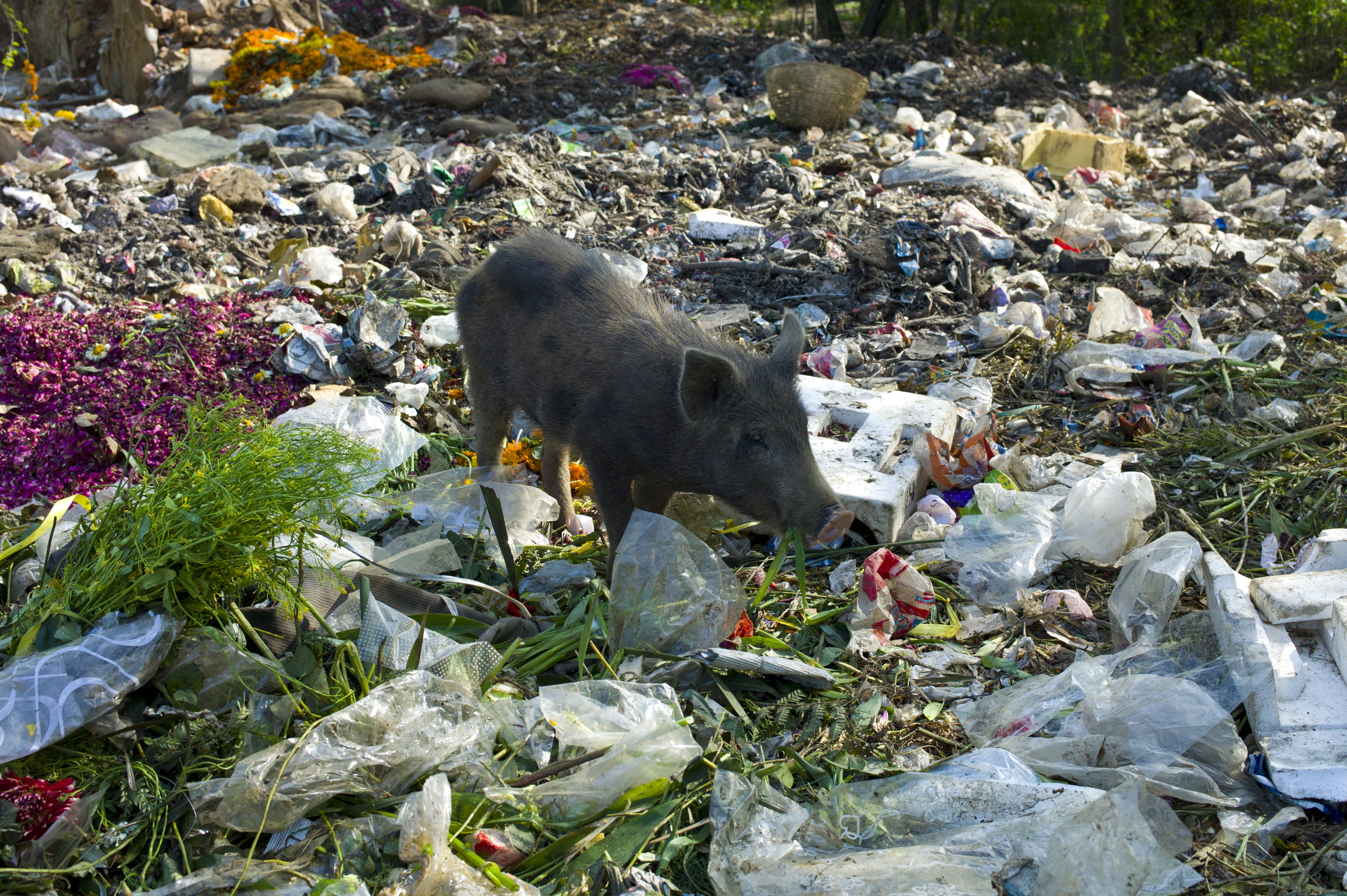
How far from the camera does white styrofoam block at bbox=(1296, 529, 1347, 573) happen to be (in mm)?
3146

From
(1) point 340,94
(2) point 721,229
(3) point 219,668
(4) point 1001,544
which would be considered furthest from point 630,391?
(1) point 340,94

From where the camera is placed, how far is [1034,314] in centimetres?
585

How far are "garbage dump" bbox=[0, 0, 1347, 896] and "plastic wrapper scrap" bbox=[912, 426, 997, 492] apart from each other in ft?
0.08

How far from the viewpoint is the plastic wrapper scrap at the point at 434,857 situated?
216 cm

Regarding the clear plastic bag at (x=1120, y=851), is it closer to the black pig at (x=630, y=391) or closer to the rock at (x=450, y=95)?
the black pig at (x=630, y=391)

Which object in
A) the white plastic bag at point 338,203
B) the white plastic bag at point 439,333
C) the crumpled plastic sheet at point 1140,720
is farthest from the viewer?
the white plastic bag at point 338,203

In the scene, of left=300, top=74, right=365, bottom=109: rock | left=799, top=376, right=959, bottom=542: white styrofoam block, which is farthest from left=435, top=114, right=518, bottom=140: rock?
left=799, top=376, right=959, bottom=542: white styrofoam block

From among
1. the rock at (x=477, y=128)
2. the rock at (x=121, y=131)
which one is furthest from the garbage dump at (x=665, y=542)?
the rock at (x=121, y=131)

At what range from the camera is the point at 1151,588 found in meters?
3.19

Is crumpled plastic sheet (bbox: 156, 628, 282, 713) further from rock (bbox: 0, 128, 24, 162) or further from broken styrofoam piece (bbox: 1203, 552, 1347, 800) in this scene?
rock (bbox: 0, 128, 24, 162)

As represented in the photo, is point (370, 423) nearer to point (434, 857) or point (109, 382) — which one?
point (109, 382)

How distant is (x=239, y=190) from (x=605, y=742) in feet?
22.3

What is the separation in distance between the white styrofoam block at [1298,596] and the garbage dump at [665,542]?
0.01 metres

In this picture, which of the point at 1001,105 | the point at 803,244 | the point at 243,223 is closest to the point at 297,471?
the point at 803,244
